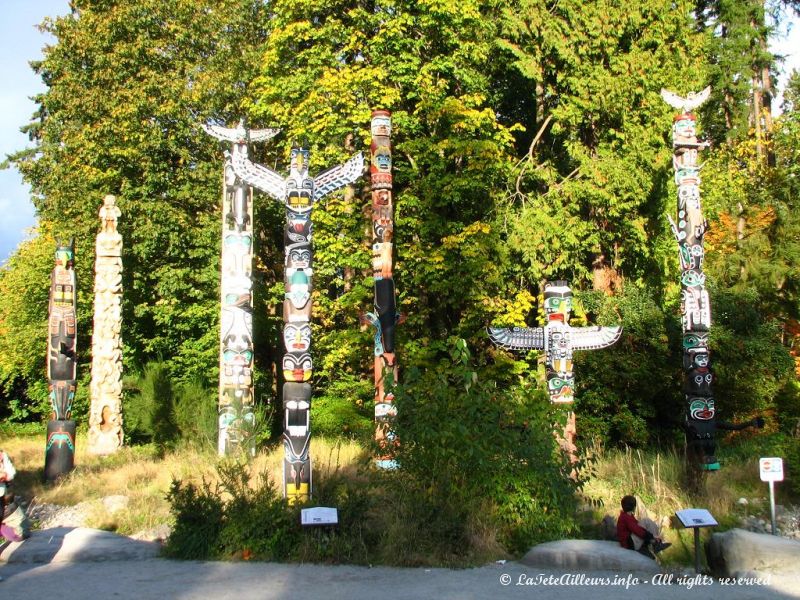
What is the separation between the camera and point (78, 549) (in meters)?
7.47

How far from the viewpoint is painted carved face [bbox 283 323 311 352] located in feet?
30.0

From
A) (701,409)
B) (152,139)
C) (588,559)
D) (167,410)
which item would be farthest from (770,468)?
(152,139)

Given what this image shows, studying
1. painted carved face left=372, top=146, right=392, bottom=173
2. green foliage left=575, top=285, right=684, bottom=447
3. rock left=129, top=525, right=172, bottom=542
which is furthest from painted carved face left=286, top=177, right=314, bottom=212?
green foliage left=575, top=285, right=684, bottom=447

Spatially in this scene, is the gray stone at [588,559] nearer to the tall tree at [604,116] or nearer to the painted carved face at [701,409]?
the painted carved face at [701,409]

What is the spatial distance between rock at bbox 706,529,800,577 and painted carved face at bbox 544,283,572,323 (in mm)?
4439

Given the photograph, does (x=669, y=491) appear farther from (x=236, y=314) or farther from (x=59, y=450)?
(x=59, y=450)

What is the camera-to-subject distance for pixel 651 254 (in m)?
17.2

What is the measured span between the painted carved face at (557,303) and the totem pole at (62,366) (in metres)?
7.25

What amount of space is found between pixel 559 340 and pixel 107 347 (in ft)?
26.4

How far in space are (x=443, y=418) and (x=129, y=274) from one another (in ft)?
46.4

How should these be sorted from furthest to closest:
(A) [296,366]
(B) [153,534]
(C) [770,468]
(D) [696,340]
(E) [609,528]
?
(D) [696,340], (A) [296,366], (B) [153,534], (E) [609,528], (C) [770,468]

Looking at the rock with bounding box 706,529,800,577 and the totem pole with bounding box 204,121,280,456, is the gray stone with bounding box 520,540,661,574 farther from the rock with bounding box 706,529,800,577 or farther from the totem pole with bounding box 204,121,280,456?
the totem pole with bounding box 204,121,280,456

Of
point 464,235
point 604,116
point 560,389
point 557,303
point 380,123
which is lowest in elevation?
point 560,389

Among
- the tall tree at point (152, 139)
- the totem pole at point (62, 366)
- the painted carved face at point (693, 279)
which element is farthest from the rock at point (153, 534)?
the tall tree at point (152, 139)
